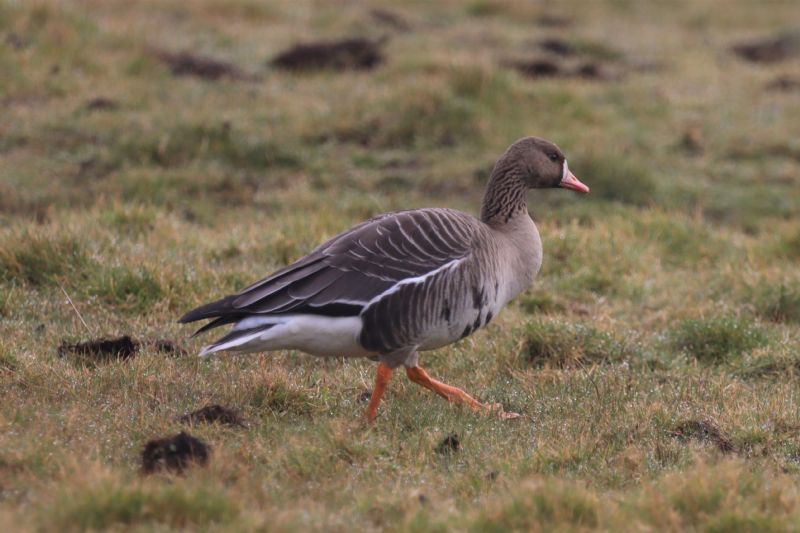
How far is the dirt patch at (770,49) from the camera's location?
18.0 m

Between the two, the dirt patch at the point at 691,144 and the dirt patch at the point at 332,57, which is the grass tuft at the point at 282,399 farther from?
the dirt patch at the point at 332,57

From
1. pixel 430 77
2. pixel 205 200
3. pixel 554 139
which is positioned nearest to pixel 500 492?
pixel 205 200

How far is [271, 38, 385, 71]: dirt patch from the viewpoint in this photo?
1495 cm

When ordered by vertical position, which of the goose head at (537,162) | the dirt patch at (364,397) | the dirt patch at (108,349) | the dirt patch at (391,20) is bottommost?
the dirt patch at (364,397)

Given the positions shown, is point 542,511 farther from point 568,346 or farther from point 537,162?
point 537,162

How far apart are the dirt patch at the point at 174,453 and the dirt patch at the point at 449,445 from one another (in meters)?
1.20

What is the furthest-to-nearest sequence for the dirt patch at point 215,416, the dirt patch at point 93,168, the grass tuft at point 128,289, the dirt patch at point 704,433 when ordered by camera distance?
the dirt patch at point 93,168 < the grass tuft at point 128,289 < the dirt patch at point 704,433 < the dirt patch at point 215,416

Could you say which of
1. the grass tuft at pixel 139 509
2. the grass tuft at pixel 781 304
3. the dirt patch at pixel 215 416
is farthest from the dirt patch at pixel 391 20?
the grass tuft at pixel 139 509

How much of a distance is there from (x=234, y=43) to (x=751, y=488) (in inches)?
496

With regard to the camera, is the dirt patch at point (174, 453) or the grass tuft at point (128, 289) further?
the grass tuft at point (128, 289)

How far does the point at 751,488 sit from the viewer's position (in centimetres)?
509

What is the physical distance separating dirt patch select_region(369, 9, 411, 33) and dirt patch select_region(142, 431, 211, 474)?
13.4m

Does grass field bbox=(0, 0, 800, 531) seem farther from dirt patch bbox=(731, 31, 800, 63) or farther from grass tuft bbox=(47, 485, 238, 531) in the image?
dirt patch bbox=(731, 31, 800, 63)

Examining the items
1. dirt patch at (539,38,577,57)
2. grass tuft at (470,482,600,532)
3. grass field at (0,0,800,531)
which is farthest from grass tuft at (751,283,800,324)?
dirt patch at (539,38,577,57)
